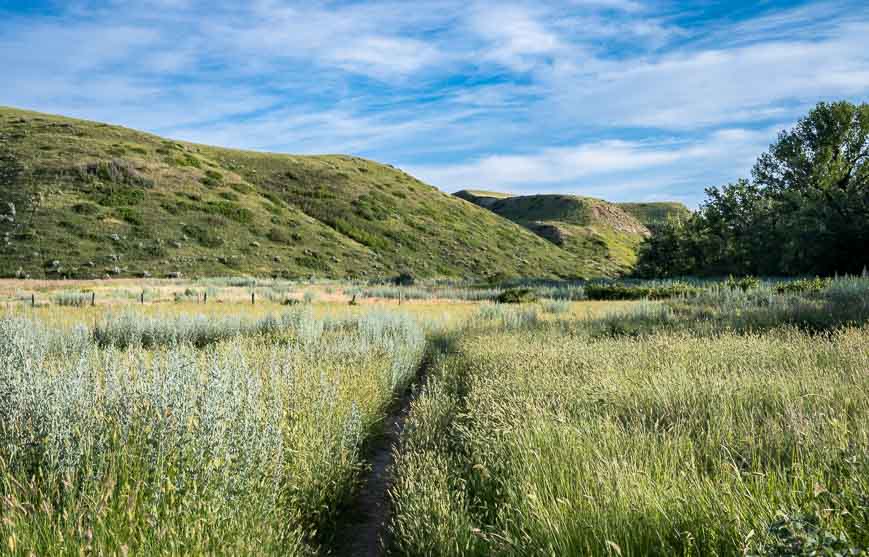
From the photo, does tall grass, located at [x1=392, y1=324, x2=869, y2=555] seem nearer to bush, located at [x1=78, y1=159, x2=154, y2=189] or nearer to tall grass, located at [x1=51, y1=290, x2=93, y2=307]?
tall grass, located at [x1=51, y1=290, x2=93, y2=307]

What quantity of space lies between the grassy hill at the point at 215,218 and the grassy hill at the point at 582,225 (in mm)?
4399

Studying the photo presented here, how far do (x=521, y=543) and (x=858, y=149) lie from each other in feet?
177

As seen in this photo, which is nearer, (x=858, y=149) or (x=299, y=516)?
(x=299, y=516)

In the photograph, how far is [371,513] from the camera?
5938mm

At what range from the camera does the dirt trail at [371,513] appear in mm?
5145

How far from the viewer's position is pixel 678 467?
4379mm

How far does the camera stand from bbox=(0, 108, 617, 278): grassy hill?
1678 inches

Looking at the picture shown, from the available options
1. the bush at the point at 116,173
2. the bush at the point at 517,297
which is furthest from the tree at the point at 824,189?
the bush at the point at 116,173

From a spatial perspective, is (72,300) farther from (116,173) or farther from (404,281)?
(116,173)

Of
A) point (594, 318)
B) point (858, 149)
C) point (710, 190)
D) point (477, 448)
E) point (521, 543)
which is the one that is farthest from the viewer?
point (710, 190)

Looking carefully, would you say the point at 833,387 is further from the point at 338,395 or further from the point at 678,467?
the point at 338,395

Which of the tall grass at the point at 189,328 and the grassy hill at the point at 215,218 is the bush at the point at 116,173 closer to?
the grassy hill at the point at 215,218

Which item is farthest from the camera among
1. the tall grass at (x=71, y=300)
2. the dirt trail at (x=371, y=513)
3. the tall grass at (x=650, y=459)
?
the tall grass at (x=71, y=300)

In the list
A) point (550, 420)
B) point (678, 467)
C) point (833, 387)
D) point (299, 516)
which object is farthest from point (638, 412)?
point (299, 516)
